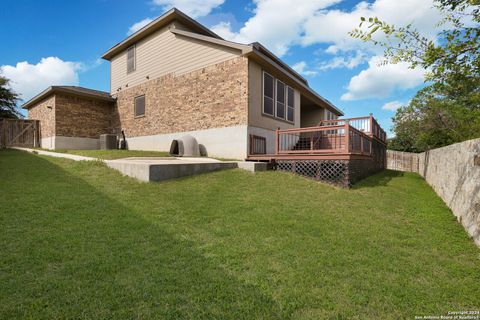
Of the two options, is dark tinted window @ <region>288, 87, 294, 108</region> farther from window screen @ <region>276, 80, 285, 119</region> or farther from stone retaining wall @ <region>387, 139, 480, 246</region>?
stone retaining wall @ <region>387, 139, 480, 246</region>

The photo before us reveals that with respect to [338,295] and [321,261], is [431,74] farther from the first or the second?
[338,295]

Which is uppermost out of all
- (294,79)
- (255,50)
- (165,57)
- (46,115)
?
(165,57)

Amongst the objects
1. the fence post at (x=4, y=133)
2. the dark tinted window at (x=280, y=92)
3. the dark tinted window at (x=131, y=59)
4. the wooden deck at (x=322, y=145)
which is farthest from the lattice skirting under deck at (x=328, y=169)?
the fence post at (x=4, y=133)

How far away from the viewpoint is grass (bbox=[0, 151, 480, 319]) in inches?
94.6

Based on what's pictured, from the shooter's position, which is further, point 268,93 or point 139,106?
point 139,106

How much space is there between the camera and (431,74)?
12.4ft

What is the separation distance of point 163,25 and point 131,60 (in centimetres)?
333

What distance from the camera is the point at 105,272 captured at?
285 cm

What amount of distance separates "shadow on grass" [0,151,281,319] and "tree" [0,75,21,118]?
80.4 feet

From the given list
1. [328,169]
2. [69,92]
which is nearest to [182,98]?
[69,92]

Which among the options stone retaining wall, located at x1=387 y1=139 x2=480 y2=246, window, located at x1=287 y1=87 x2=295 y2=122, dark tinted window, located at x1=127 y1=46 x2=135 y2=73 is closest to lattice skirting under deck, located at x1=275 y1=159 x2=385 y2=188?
stone retaining wall, located at x1=387 y1=139 x2=480 y2=246

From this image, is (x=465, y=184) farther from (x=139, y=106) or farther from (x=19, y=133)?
(x=19, y=133)

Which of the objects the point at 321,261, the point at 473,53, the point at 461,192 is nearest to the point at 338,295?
the point at 321,261

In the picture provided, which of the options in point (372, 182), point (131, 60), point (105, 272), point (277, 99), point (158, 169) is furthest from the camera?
point (131, 60)
